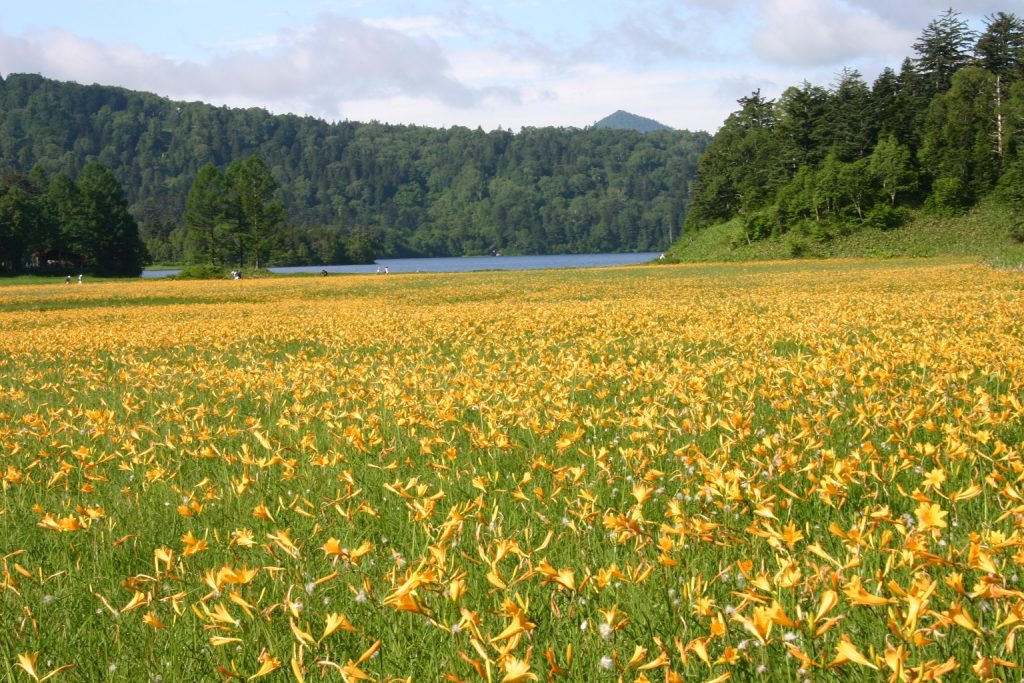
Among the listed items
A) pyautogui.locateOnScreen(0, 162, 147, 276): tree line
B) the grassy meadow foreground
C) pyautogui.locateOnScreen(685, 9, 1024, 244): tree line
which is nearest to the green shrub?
pyautogui.locateOnScreen(685, 9, 1024, 244): tree line

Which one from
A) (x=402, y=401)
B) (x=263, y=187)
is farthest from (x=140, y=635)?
(x=263, y=187)

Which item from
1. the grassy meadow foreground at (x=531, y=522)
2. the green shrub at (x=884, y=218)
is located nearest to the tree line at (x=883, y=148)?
the green shrub at (x=884, y=218)

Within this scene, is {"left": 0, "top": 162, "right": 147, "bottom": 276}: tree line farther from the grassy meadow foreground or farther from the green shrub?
the grassy meadow foreground

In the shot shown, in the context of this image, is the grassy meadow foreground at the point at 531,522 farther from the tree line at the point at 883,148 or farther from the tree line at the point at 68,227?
the tree line at the point at 68,227

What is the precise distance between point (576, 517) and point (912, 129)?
3717 inches

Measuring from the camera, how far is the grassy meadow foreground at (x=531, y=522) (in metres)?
2.12

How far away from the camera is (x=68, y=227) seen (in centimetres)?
8544

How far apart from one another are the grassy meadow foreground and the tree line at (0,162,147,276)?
81.8 metres

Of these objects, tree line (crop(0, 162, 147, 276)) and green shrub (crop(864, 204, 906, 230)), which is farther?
tree line (crop(0, 162, 147, 276))

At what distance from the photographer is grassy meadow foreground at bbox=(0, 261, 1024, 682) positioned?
212 centimetres

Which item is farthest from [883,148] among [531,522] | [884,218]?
[531,522]

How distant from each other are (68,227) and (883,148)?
3266 inches

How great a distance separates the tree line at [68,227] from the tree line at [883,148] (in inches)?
2590

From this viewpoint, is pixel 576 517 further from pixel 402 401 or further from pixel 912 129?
pixel 912 129
